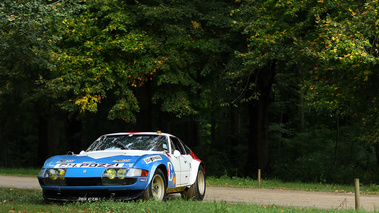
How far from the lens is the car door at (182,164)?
469 inches

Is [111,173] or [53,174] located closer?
[111,173]

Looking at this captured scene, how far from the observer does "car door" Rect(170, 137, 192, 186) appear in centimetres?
1191

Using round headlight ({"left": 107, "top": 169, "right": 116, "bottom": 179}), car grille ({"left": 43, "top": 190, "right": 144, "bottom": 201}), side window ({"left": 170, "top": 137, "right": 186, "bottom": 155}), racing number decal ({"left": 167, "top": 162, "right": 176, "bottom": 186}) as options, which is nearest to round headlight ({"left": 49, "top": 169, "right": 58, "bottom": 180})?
car grille ({"left": 43, "top": 190, "right": 144, "bottom": 201})

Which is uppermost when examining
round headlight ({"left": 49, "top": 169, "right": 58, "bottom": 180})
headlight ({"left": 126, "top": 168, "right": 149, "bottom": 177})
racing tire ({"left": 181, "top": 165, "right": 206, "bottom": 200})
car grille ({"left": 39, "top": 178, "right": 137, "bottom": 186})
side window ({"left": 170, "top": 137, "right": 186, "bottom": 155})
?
side window ({"left": 170, "top": 137, "right": 186, "bottom": 155})

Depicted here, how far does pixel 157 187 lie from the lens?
1084 cm

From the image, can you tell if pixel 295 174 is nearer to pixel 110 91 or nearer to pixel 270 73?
pixel 270 73

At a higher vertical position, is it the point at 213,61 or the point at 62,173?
the point at 213,61

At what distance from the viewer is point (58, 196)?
35.0ft

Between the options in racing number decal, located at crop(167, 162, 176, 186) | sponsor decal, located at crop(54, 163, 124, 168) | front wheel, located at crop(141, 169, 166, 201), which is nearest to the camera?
sponsor decal, located at crop(54, 163, 124, 168)

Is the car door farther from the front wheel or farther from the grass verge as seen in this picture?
the grass verge

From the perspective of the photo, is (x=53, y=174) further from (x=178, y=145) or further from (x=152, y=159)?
(x=178, y=145)

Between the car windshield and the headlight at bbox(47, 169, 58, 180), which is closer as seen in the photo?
the headlight at bbox(47, 169, 58, 180)

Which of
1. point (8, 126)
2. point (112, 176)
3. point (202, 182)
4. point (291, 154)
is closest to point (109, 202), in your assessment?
point (112, 176)

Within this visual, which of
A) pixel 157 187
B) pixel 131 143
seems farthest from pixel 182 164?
pixel 157 187
